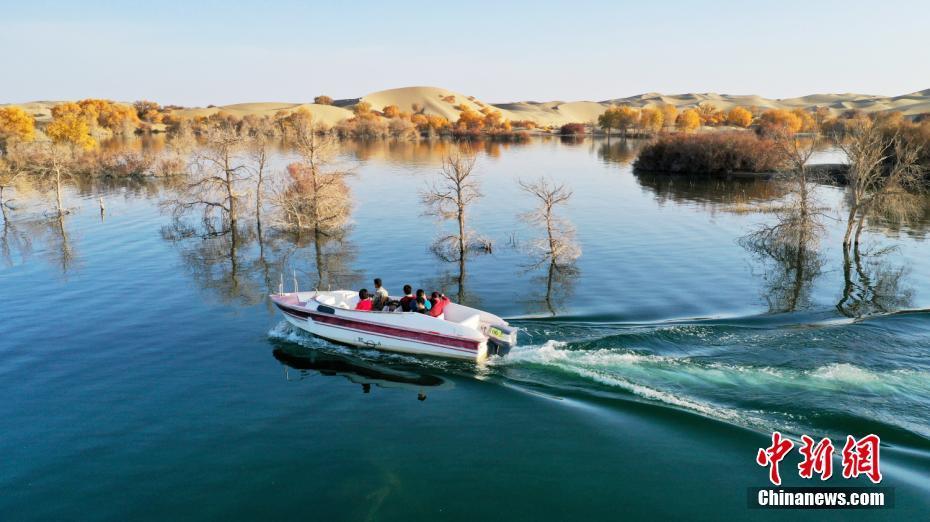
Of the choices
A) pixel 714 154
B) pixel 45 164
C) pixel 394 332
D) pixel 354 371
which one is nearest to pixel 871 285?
pixel 394 332

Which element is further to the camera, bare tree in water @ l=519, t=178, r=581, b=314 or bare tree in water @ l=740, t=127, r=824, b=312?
bare tree in water @ l=519, t=178, r=581, b=314

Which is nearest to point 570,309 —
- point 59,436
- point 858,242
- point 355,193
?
point 59,436

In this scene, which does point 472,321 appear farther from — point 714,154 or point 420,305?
point 714,154

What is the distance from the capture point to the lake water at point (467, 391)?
15133 millimetres

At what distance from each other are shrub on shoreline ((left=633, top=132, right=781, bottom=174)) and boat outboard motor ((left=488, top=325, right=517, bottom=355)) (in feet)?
208

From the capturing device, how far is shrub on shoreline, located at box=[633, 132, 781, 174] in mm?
76562

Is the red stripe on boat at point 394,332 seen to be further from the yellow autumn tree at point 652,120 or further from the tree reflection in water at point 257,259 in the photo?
the yellow autumn tree at point 652,120

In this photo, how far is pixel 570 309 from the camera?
1106 inches

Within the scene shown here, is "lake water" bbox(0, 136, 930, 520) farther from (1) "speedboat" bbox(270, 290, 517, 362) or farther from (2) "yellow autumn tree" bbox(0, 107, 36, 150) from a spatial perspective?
(2) "yellow autumn tree" bbox(0, 107, 36, 150)

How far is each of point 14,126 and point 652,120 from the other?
5730 inches

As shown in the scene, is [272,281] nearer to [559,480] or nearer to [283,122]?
[559,480]

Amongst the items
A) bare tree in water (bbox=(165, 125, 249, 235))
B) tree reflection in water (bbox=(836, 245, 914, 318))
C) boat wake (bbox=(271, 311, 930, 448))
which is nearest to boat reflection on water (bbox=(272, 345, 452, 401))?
boat wake (bbox=(271, 311, 930, 448))

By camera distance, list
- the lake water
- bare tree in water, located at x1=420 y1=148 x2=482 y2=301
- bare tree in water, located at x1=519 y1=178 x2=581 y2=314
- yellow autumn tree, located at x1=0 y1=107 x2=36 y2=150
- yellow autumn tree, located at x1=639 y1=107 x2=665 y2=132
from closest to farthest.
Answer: the lake water → bare tree in water, located at x1=519 y1=178 x2=581 y2=314 → bare tree in water, located at x1=420 y1=148 x2=482 y2=301 → yellow autumn tree, located at x1=0 y1=107 x2=36 y2=150 → yellow autumn tree, located at x1=639 y1=107 x2=665 y2=132

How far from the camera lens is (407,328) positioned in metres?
22.5
